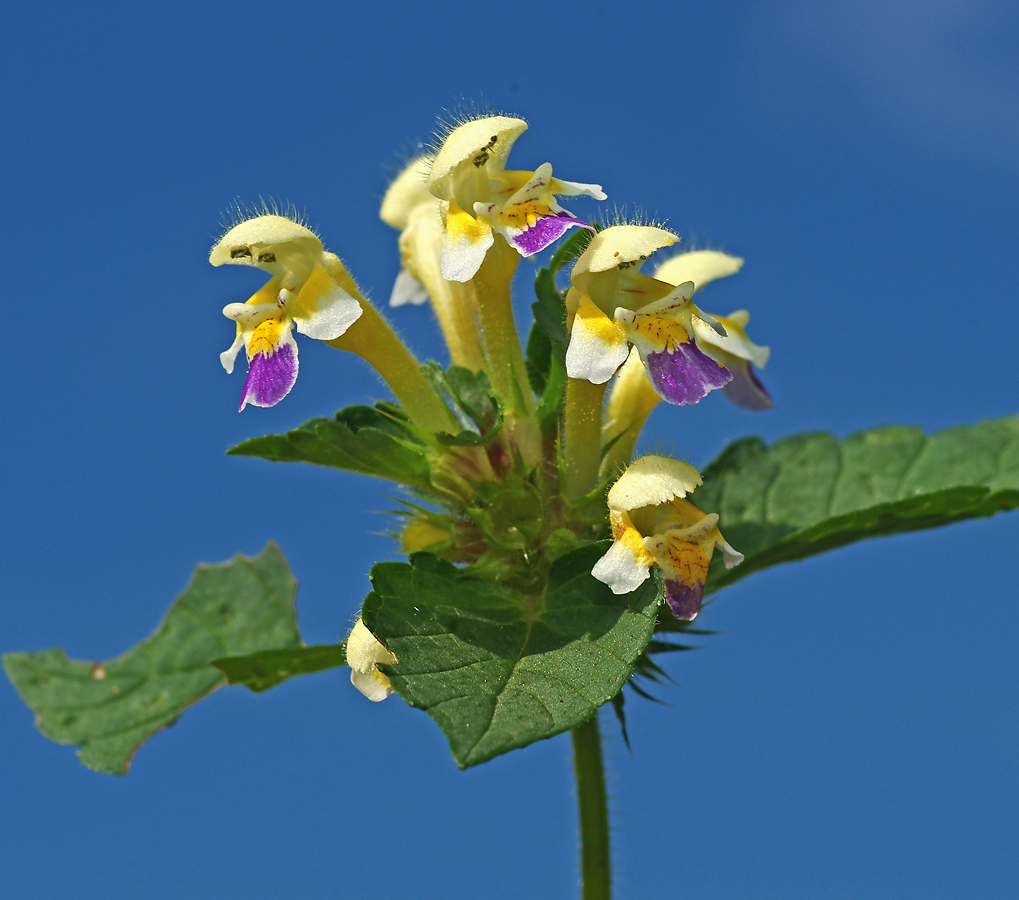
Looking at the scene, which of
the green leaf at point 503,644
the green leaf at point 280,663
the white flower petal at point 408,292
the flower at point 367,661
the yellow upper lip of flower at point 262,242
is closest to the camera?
the green leaf at point 503,644

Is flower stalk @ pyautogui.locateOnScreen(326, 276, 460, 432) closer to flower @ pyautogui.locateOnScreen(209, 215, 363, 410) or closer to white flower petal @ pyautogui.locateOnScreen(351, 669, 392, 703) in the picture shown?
flower @ pyautogui.locateOnScreen(209, 215, 363, 410)

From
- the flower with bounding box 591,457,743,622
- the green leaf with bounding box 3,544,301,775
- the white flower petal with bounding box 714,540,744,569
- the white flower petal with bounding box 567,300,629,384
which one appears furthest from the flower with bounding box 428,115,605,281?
the green leaf with bounding box 3,544,301,775

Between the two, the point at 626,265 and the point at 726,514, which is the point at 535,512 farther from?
the point at 726,514

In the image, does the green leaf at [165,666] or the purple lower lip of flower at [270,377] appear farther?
the green leaf at [165,666]

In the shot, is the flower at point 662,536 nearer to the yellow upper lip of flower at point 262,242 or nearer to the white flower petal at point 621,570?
the white flower petal at point 621,570

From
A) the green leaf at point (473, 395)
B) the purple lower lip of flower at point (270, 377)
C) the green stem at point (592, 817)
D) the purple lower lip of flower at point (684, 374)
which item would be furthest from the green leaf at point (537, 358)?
the green stem at point (592, 817)
